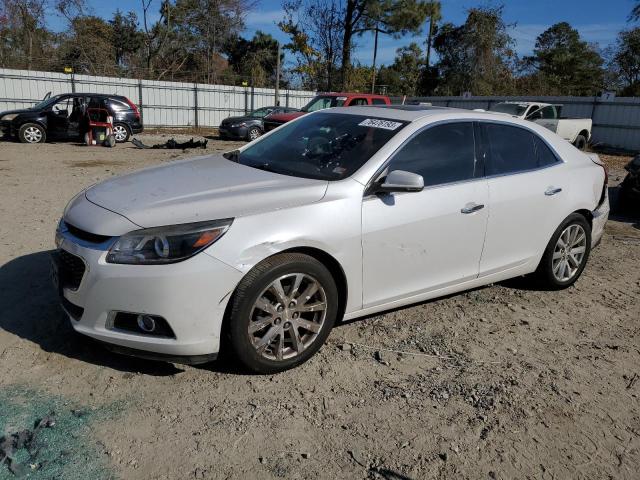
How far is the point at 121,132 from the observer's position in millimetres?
16781

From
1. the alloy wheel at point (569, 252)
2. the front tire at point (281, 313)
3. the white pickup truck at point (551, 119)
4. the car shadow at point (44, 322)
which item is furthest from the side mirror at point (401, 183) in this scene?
the white pickup truck at point (551, 119)

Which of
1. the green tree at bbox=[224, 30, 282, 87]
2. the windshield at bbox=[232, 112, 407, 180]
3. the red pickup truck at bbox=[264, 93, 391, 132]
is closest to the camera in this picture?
the windshield at bbox=[232, 112, 407, 180]

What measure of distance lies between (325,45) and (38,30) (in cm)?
1804

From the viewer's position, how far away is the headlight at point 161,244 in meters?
2.78

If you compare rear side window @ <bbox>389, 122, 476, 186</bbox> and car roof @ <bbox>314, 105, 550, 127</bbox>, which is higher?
car roof @ <bbox>314, 105, 550, 127</bbox>

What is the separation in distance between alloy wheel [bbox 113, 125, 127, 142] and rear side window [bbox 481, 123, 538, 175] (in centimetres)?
1473

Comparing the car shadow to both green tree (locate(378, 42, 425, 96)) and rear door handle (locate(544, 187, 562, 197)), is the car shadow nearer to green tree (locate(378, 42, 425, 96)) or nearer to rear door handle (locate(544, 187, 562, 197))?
rear door handle (locate(544, 187, 562, 197))

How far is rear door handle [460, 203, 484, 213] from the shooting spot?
3775mm

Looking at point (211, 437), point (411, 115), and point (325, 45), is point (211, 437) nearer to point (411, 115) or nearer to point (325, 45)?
point (411, 115)

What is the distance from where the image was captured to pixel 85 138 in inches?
622

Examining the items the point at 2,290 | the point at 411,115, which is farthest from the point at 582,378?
the point at 2,290

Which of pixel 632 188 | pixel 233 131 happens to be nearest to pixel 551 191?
pixel 632 188

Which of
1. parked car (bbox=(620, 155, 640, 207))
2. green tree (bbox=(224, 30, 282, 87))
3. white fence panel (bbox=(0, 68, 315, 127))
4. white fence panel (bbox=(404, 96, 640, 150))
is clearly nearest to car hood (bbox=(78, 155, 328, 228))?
parked car (bbox=(620, 155, 640, 207))

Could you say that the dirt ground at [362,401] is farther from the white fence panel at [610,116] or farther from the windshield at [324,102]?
the white fence panel at [610,116]
